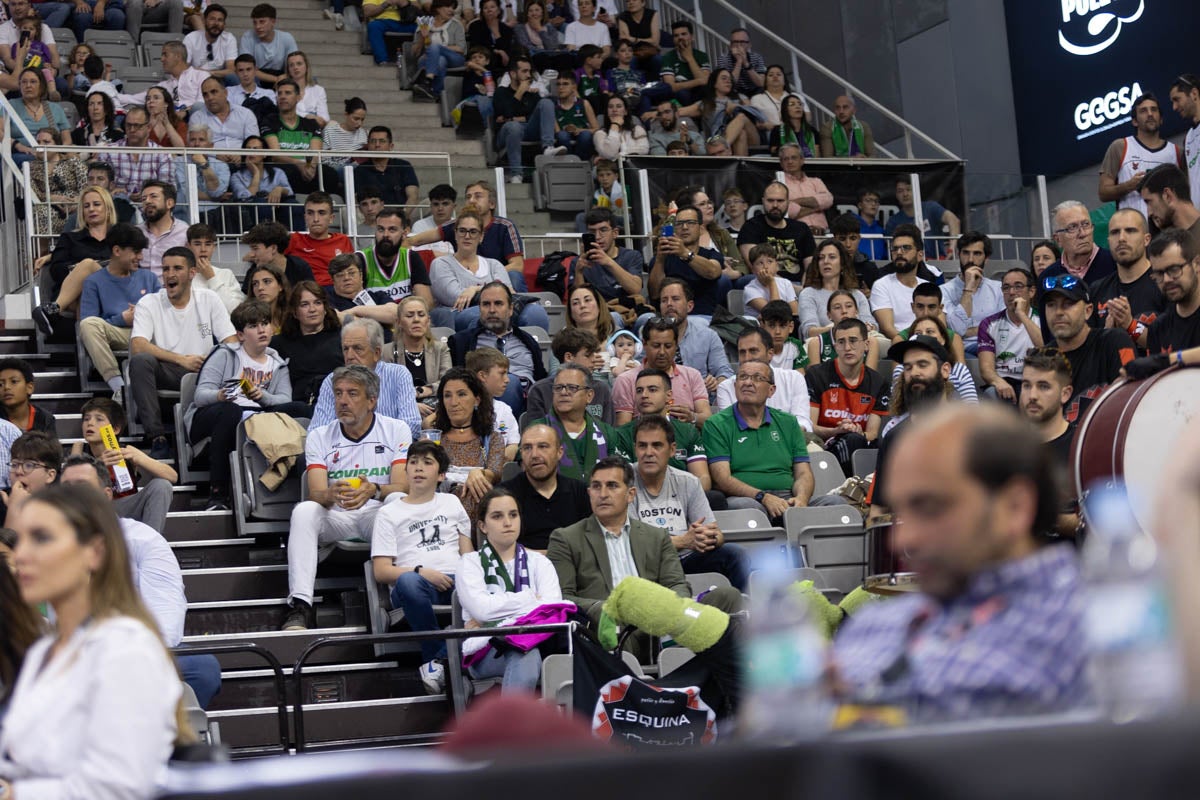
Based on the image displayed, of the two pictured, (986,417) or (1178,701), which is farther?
(986,417)

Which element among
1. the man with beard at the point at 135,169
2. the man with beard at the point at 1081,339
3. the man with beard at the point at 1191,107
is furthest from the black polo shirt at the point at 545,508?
the man with beard at the point at 1191,107

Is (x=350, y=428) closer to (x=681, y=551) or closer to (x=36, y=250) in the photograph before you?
(x=681, y=551)

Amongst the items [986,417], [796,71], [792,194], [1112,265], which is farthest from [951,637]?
[796,71]

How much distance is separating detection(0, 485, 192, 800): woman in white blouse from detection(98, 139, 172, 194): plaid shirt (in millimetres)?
8037

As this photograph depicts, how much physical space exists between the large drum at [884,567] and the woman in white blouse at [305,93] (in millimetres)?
8057

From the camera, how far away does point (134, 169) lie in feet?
36.2

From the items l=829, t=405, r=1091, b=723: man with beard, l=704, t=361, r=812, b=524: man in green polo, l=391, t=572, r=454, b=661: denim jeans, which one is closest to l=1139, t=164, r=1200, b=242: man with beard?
l=704, t=361, r=812, b=524: man in green polo

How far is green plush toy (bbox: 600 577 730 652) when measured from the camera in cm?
600

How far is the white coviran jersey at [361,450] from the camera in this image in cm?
803

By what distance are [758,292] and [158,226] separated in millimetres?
4126

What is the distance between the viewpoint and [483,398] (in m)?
8.44

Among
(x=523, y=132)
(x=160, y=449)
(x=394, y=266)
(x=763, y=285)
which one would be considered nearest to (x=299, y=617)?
(x=160, y=449)

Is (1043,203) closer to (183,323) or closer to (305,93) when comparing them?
(305,93)

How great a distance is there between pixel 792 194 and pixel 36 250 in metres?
5.81
